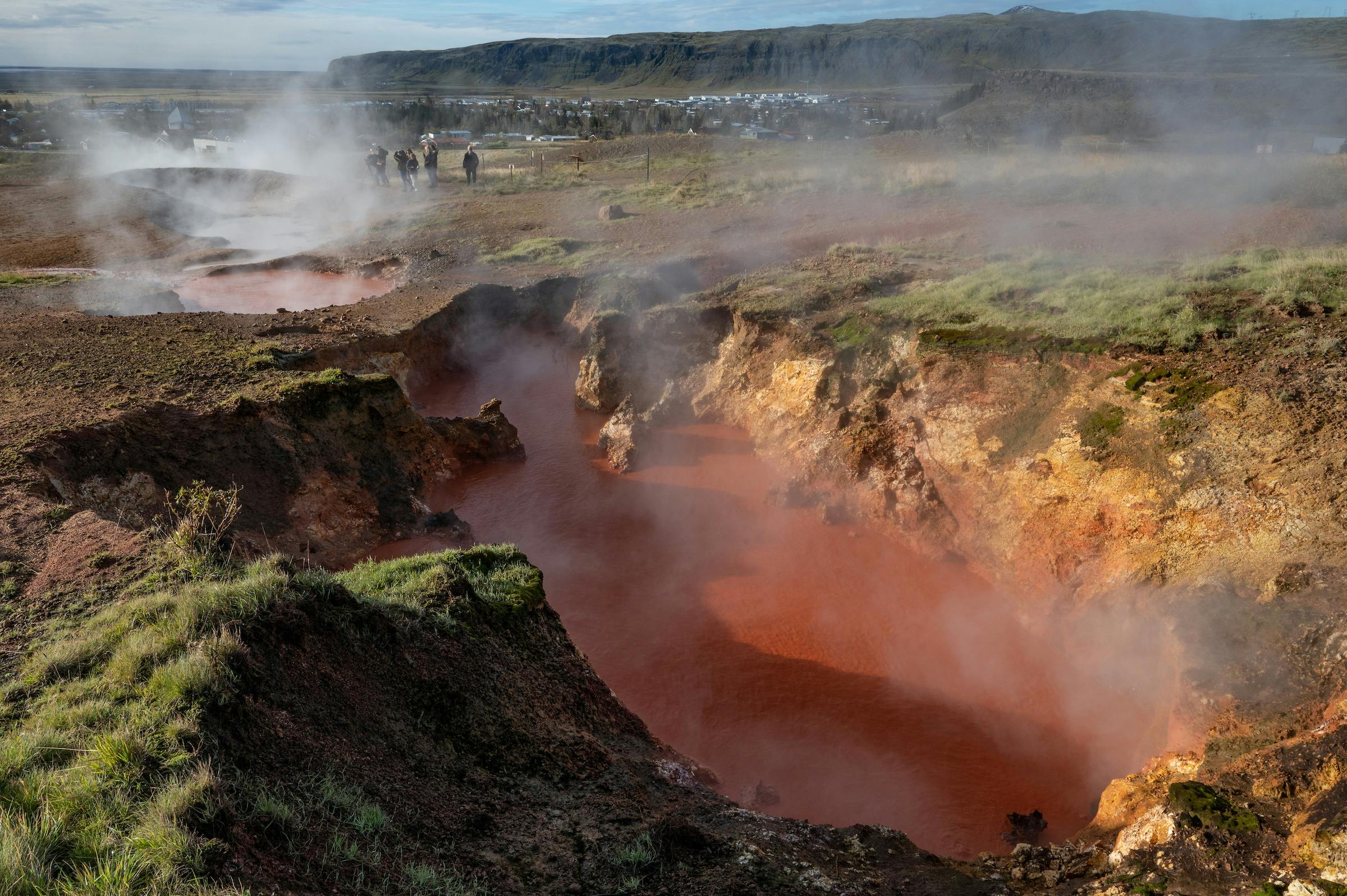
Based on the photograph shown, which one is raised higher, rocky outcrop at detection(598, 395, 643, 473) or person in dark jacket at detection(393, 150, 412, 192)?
person in dark jacket at detection(393, 150, 412, 192)

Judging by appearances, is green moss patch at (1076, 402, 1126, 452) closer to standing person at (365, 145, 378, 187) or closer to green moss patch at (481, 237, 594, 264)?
green moss patch at (481, 237, 594, 264)

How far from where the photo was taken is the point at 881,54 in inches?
4043

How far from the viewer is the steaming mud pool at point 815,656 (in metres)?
8.88

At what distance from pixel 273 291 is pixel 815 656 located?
65.2 feet

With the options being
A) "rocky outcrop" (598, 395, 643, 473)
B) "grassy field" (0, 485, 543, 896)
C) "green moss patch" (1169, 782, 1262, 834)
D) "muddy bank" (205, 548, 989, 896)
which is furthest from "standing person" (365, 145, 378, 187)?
"green moss patch" (1169, 782, 1262, 834)

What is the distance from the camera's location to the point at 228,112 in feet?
269

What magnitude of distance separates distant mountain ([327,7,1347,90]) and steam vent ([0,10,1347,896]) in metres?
18.1

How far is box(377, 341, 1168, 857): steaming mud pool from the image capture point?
888 centimetres

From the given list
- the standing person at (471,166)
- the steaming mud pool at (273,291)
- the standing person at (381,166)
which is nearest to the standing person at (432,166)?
the standing person at (471,166)

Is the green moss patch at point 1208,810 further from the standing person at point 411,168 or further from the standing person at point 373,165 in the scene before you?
the standing person at point 373,165

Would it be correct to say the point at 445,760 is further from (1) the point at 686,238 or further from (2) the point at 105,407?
(1) the point at 686,238

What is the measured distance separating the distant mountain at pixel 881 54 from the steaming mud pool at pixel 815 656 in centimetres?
3543

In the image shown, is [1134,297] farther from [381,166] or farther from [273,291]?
[381,166]

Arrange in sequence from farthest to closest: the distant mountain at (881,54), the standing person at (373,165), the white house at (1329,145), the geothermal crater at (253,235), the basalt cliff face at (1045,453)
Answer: the distant mountain at (881,54) → the standing person at (373,165) → the white house at (1329,145) → the geothermal crater at (253,235) → the basalt cliff face at (1045,453)
